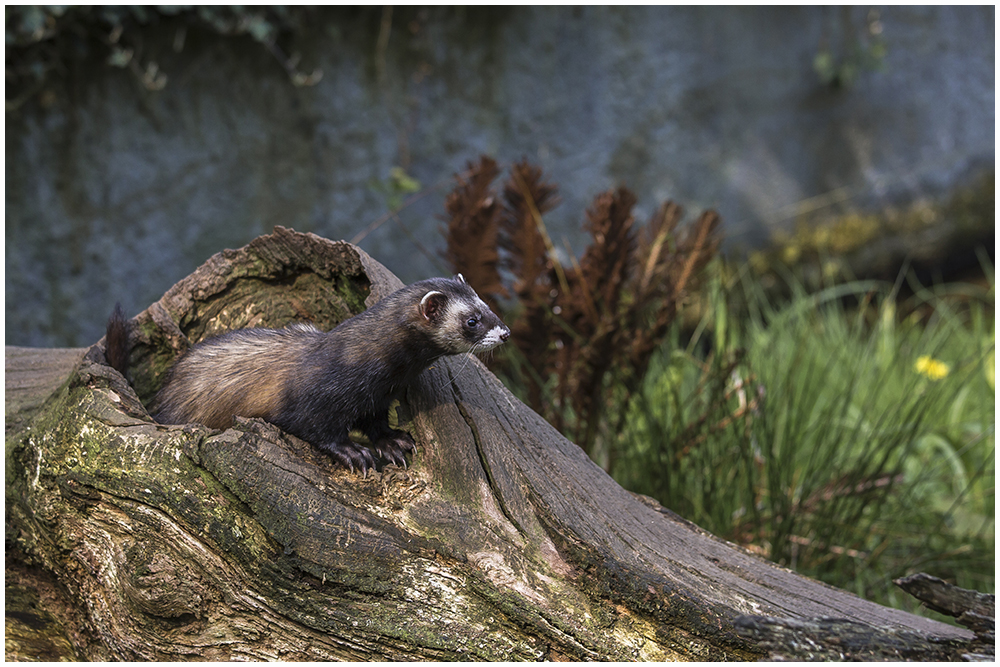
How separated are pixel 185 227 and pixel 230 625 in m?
3.47

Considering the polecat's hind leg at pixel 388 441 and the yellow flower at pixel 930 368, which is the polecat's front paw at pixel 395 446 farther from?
the yellow flower at pixel 930 368

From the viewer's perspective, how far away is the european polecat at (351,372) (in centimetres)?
213

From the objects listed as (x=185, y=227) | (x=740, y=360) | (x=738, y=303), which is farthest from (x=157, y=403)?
(x=738, y=303)

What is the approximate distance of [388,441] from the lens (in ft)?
7.09

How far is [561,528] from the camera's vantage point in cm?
204

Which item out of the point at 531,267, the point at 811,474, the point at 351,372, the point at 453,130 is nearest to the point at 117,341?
the point at 351,372

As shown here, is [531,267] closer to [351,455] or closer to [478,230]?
[478,230]

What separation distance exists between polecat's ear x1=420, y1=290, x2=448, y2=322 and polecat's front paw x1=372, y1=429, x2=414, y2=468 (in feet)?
1.05

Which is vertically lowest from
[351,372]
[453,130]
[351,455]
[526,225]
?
[351,455]

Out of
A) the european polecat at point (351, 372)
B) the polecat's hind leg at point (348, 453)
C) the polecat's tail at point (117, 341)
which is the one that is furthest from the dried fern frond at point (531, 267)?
the polecat's tail at point (117, 341)

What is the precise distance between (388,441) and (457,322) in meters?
0.36

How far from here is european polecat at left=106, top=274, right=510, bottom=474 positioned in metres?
2.13

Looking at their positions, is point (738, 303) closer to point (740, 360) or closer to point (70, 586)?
point (740, 360)

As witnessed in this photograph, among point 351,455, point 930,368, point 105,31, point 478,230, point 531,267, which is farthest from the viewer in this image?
point 105,31
